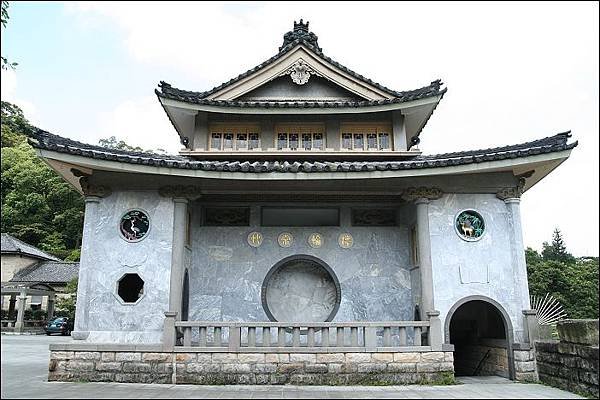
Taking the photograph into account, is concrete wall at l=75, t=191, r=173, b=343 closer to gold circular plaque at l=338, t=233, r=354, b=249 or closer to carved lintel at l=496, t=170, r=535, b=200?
gold circular plaque at l=338, t=233, r=354, b=249

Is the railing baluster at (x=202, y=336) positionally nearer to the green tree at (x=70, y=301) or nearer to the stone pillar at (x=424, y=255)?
the stone pillar at (x=424, y=255)

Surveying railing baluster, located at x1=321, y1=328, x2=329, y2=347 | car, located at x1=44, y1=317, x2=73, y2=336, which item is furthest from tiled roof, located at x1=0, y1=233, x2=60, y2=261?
railing baluster, located at x1=321, y1=328, x2=329, y2=347

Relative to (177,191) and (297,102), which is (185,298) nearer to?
(177,191)

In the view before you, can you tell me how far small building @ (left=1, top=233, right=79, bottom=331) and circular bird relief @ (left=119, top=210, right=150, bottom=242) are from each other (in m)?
29.5

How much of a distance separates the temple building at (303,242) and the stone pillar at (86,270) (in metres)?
0.03

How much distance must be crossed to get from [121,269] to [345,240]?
575 cm

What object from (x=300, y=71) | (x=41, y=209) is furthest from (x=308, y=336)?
(x=41, y=209)

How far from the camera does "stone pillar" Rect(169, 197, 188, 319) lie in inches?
434

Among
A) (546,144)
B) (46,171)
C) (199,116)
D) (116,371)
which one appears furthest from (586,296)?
(46,171)

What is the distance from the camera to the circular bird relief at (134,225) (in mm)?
11422

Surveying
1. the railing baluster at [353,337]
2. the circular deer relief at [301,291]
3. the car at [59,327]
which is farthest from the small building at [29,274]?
the railing baluster at [353,337]

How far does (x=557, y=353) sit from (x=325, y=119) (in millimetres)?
8496

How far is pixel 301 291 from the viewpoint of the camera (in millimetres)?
13055

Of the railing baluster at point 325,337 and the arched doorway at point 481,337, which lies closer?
the railing baluster at point 325,337
